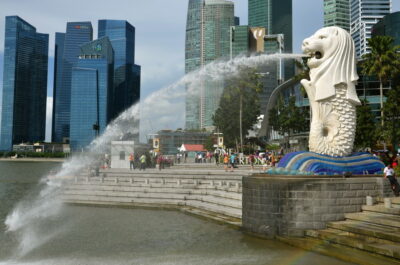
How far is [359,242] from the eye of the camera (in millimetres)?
9570

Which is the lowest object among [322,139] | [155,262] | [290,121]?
[155,262]

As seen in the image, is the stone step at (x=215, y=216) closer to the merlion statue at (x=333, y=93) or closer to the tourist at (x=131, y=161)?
the merlion statue at (x=333, y=93)

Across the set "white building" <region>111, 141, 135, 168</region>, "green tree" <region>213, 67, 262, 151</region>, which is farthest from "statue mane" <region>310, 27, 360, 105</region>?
"green tree" <region>213, 67, 262, 151</region>

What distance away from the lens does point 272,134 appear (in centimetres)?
8788

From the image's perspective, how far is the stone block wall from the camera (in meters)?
11.2

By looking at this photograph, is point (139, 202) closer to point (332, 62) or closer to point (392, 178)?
point (332, 62)

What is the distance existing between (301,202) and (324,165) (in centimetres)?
194

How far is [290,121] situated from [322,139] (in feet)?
112

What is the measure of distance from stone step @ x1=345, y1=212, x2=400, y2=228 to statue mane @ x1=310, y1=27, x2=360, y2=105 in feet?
13.8

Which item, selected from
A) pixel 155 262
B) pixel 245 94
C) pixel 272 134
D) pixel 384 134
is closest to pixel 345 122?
pixel 155 262

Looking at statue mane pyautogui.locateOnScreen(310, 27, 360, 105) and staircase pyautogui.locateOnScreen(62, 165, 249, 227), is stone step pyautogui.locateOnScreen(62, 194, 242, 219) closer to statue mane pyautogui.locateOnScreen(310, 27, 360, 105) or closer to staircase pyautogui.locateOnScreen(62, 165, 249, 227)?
staircase pyautogui.locateOnScreen(62, 165, 249, 227)

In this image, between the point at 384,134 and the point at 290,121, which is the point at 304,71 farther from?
the point at 290,121

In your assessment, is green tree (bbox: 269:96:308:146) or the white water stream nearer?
the white water stream

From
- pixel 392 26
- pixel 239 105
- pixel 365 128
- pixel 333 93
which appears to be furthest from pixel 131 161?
pixel 392 26
